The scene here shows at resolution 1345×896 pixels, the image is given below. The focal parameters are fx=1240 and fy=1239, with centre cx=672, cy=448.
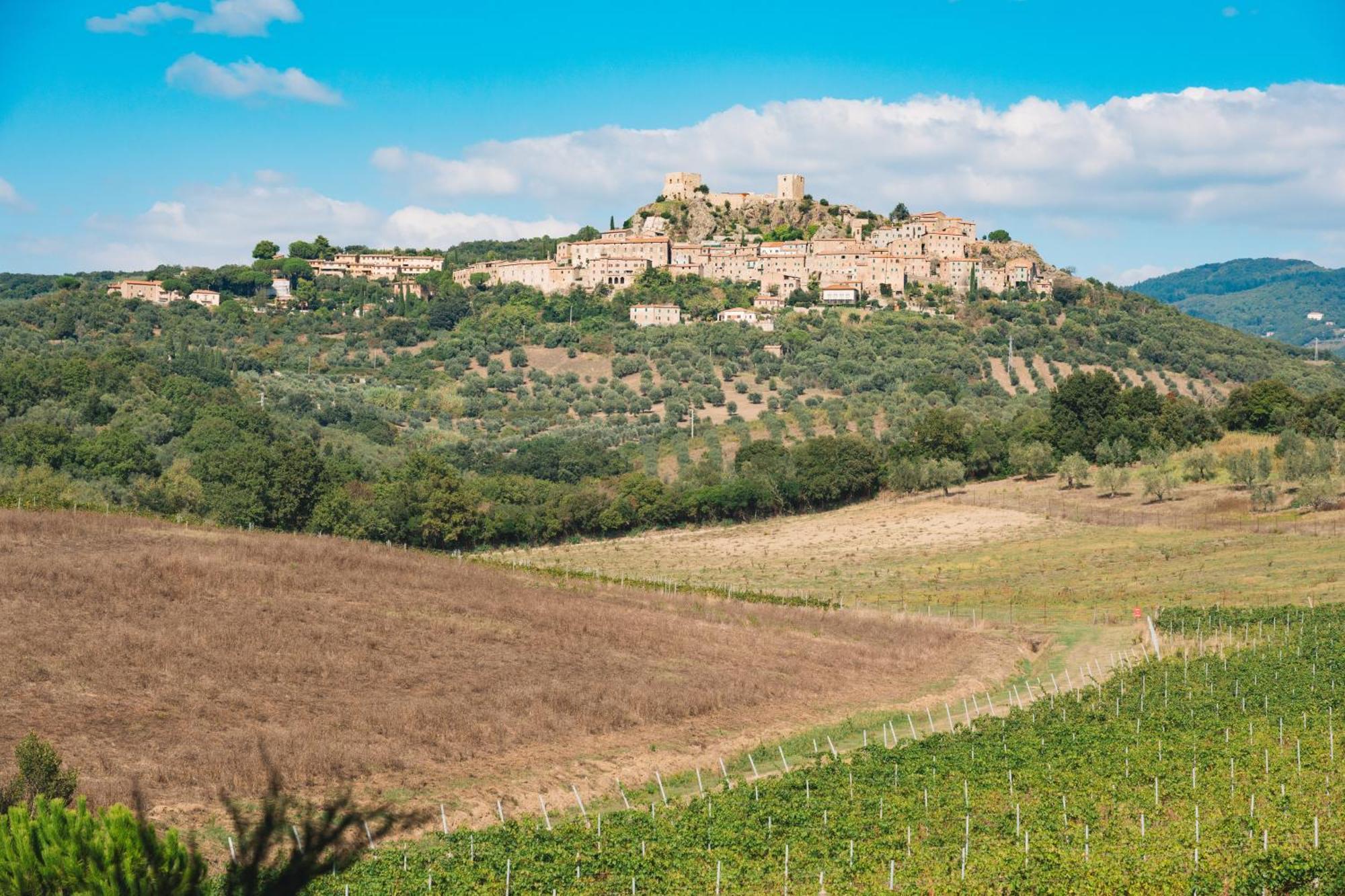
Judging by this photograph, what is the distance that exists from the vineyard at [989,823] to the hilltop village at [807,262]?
119 metres

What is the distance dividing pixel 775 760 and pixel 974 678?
31.6 feet

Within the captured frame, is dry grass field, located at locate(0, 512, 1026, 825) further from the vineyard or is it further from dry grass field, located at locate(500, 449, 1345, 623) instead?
dry grass field, located at locate(500, 449, 1345, 623)

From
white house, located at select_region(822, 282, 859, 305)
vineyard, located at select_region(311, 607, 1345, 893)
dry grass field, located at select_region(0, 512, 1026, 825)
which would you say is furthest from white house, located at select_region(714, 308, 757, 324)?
vineyard, located at select_region(311, 607, 1345, 893)

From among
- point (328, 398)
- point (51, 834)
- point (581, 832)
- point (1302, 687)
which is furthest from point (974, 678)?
point (328, 398)

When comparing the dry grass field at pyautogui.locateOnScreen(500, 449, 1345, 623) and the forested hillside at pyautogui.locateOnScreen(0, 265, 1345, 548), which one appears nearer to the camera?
the dry grass field at pyautogui.locateOnScreen(500, 449, 1345, 623)

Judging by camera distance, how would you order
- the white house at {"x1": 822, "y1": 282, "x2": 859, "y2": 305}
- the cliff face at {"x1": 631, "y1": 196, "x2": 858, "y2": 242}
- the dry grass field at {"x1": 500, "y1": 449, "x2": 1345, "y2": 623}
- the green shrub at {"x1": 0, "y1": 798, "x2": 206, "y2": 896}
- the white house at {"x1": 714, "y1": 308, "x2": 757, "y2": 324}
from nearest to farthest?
the green shrub at {"x1": 0, "y1": 798, "x2": 206, "y2": 896}
the dry grass field at {"x1": 500, "y1": 449, "x2": 1345, "y2": 623}
the white house at {"x1": 714, "y1": 308, "x2": 757, "y2": 324}
the white house at {"x1": 822, "y1": 282, "x2": 859, "y2": 305}
the cliff face at {"x1": 631, "y1": 196, "x2": 858, "y2": 242}

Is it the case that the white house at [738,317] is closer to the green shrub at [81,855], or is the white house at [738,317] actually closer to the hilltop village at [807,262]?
the hilltop village at [807,262]

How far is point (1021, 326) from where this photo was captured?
131 metres

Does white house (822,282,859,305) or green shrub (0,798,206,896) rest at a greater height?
white house (822,282,859,305)

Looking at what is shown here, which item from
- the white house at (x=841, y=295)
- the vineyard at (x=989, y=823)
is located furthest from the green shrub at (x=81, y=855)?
the white house at (x=841, y=295)

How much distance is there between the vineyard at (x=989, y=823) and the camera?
1569cm

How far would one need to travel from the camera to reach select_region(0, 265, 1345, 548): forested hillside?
214ft

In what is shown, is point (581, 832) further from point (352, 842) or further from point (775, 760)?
point (775, 760)

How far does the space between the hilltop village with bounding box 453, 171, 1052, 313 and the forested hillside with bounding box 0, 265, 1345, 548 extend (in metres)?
4.30
